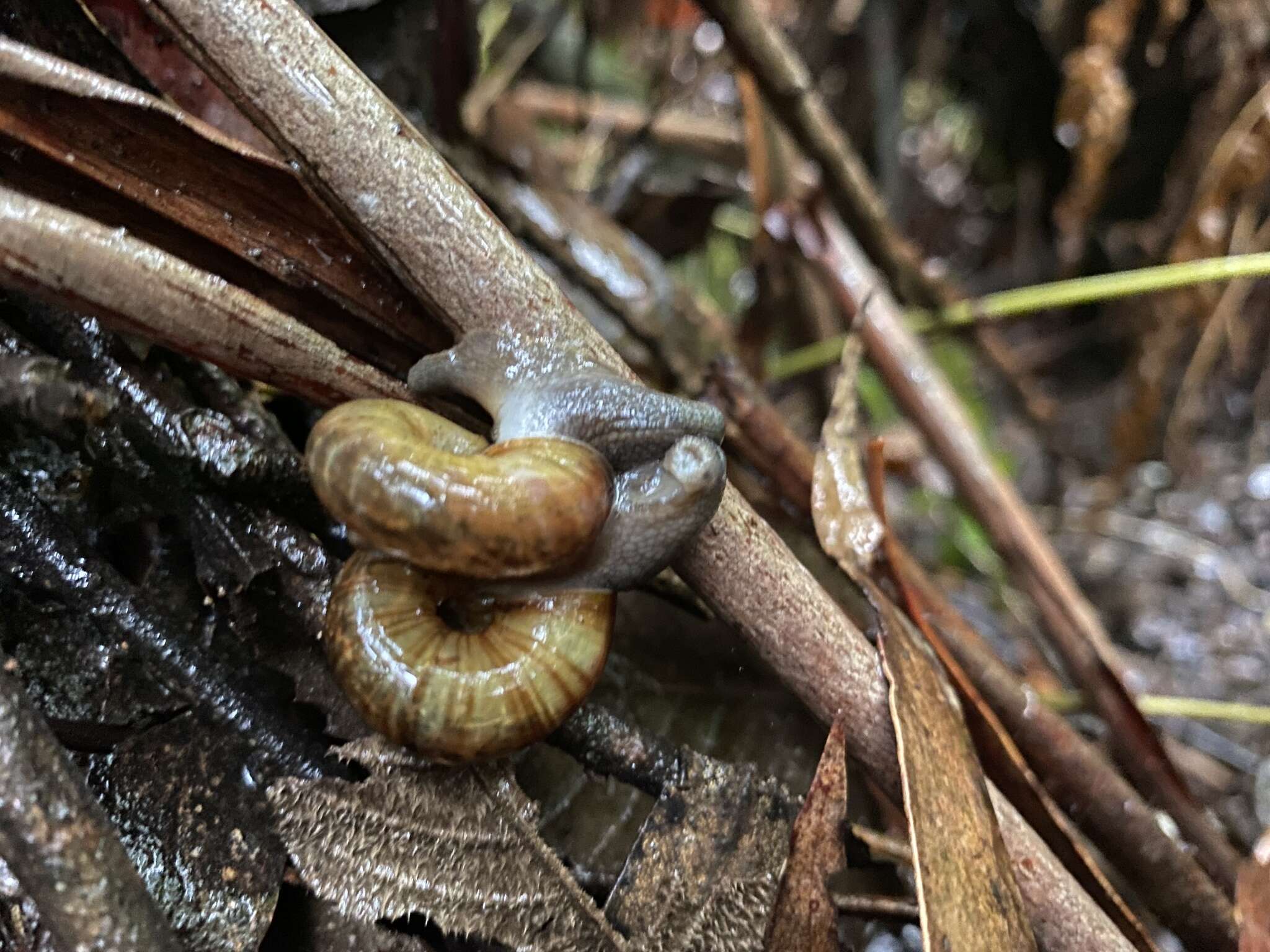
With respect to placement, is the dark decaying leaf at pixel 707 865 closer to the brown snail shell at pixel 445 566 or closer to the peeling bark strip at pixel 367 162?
the brown snail shell at pixel 445 566

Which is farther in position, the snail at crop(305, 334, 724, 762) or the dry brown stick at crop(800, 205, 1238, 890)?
the dry brown stick at crop(800, 205, 1238, 890)

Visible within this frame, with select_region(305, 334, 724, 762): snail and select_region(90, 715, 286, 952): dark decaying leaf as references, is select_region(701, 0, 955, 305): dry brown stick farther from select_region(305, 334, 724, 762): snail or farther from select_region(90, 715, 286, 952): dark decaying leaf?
select_region(90, 715, 286, 952): dark decaying leaf

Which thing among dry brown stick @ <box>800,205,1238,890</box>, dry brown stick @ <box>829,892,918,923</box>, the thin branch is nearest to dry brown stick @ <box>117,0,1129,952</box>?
dry brown stick @ <box>829,892,918,923</box>

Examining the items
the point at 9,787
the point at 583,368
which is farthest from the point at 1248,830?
the point at 9,787

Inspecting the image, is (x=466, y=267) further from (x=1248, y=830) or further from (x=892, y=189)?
(x=892, y=189)

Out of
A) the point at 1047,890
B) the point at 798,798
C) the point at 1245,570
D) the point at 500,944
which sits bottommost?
the point at 500,944

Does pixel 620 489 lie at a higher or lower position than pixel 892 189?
lower

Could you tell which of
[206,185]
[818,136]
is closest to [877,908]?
[206,185]
